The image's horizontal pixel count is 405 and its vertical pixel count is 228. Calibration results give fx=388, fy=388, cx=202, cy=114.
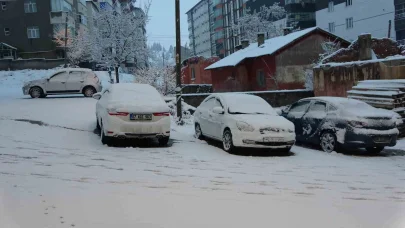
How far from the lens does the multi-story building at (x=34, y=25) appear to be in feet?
161

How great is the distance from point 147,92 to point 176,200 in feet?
19.8

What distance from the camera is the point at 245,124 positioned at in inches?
374

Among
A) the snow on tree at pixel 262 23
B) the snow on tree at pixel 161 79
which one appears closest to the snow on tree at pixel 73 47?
the snow on tree at pixel 161 79

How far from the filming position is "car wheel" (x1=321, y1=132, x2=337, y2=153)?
10242 millimetres

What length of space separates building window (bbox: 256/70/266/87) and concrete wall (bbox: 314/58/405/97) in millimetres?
11864

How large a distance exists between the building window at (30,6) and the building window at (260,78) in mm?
32616

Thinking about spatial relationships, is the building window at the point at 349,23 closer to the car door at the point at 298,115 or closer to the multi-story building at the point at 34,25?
the multi-story building at the point at 34,25

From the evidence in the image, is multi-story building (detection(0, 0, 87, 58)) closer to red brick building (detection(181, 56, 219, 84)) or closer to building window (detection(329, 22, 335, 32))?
red brick building (detection(181, 56, 219, 84))

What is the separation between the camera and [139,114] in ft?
31.2

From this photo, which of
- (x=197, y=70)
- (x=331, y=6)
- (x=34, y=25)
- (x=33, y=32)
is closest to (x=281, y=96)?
(x=197, y=70)

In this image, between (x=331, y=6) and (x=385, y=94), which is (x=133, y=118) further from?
(x=331, y=6)

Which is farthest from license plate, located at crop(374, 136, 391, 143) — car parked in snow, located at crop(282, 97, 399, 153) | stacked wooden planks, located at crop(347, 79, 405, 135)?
stacked wooden planks, located at crop(347, 79, 405, 135)

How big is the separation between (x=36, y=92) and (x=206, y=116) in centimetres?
1349

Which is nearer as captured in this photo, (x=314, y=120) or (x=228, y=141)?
(x=228, y=141)
